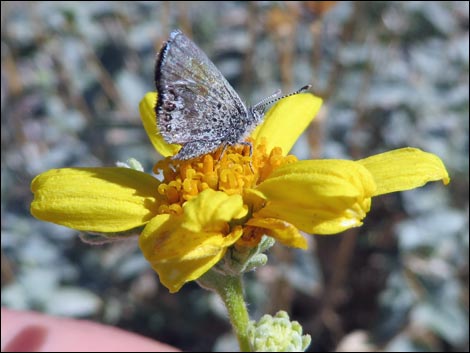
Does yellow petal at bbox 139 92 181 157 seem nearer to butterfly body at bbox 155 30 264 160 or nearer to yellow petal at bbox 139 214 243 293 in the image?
butterfly body at bbox 155 30 264 160

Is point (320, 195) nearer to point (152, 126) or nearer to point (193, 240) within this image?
point (193, 240)

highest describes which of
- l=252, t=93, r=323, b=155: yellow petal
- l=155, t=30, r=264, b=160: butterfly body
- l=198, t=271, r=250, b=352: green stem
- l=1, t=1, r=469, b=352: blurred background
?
l=155, t=30, r=264, b=160: butterfly body

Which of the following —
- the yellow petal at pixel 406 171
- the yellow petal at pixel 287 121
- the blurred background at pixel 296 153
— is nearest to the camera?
the yellow petal at pixel 406 171

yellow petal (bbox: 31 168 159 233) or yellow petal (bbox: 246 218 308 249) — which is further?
yellow petal (bbox: 31 168 159 233)

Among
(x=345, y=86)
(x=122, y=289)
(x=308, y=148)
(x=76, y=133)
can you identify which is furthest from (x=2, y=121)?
(x=345, y=86)

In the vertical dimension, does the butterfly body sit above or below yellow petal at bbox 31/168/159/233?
above

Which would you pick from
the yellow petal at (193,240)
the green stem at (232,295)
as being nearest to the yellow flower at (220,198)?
the yellow petal at (193,240)

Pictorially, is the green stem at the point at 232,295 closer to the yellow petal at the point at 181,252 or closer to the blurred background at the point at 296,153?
the yellow petal at the point at 181,252

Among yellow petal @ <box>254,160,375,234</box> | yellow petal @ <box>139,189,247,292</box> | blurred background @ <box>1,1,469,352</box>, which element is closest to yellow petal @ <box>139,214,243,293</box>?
yellow petal @ <box>139,189,247,292</box>
